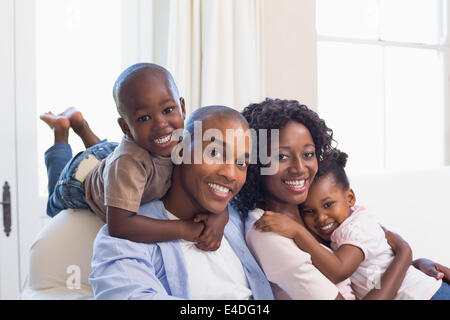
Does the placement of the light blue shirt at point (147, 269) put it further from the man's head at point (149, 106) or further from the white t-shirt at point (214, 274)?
the man's head at point (149, 106)

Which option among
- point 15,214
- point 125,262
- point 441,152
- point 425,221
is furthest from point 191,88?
point 441,152

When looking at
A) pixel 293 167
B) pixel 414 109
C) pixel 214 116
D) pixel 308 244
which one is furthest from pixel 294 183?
pixel 414 109

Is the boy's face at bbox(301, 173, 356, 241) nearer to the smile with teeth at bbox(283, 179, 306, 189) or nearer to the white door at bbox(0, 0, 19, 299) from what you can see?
the smile with teeth at bbox(283, 179, 306, 189)

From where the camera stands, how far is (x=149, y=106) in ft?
3.36

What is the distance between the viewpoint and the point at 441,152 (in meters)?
2.97

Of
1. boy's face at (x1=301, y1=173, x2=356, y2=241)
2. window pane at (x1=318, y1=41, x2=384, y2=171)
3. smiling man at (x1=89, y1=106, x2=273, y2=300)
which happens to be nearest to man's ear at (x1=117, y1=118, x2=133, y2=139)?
smiling man at (x1=89, y1=106, x2=273, y2=300)

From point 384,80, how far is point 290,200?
2.00 metres

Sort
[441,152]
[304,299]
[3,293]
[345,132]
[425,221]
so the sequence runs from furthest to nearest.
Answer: [441,152], [345,132], [425,221], [3,293], [304,299]

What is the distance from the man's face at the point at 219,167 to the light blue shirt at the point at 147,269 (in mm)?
128

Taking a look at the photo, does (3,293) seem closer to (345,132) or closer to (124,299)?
(124,299)

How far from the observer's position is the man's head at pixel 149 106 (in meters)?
1.02

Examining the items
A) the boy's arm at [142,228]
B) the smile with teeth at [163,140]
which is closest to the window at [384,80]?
the smile with teeth at [163,140]

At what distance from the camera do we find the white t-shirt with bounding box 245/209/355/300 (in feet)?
3.13

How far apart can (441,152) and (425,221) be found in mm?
838
